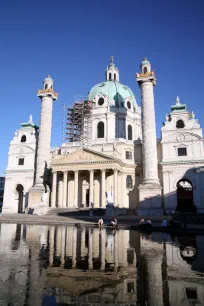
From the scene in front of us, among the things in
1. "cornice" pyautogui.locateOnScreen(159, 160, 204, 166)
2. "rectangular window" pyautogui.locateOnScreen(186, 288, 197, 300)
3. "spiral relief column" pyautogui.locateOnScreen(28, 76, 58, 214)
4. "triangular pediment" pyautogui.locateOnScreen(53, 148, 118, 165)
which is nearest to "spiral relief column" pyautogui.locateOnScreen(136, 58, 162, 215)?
"cornice" pyautogui.locateOnScreen(159, 160, 204, 166)

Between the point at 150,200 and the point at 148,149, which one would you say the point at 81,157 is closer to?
the point at 148,149

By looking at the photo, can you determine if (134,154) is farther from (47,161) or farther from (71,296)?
(71,296)

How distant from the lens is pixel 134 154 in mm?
47719

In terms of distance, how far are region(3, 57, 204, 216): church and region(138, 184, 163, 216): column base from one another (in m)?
0.15

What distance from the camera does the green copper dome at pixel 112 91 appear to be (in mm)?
56169

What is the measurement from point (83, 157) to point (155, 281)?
37.3 metres

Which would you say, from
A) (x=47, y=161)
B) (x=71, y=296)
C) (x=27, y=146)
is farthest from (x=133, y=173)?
(x=71, y=296)

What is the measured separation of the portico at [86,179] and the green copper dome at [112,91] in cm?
1813

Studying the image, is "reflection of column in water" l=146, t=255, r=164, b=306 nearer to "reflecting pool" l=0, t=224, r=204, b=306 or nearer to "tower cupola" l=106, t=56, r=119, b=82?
"reflecting pool" l=0, t=224, r=204, b=306

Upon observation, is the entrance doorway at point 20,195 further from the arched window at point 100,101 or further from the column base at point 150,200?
the column base at point 150,200

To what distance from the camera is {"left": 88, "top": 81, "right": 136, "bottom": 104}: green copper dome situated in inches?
2211

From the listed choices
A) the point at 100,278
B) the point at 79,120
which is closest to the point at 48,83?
the point at 79,120

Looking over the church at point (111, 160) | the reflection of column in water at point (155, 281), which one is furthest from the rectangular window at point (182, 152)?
the reflection of column in water at point (155, 281)

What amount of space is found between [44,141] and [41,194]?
33.2 feet
